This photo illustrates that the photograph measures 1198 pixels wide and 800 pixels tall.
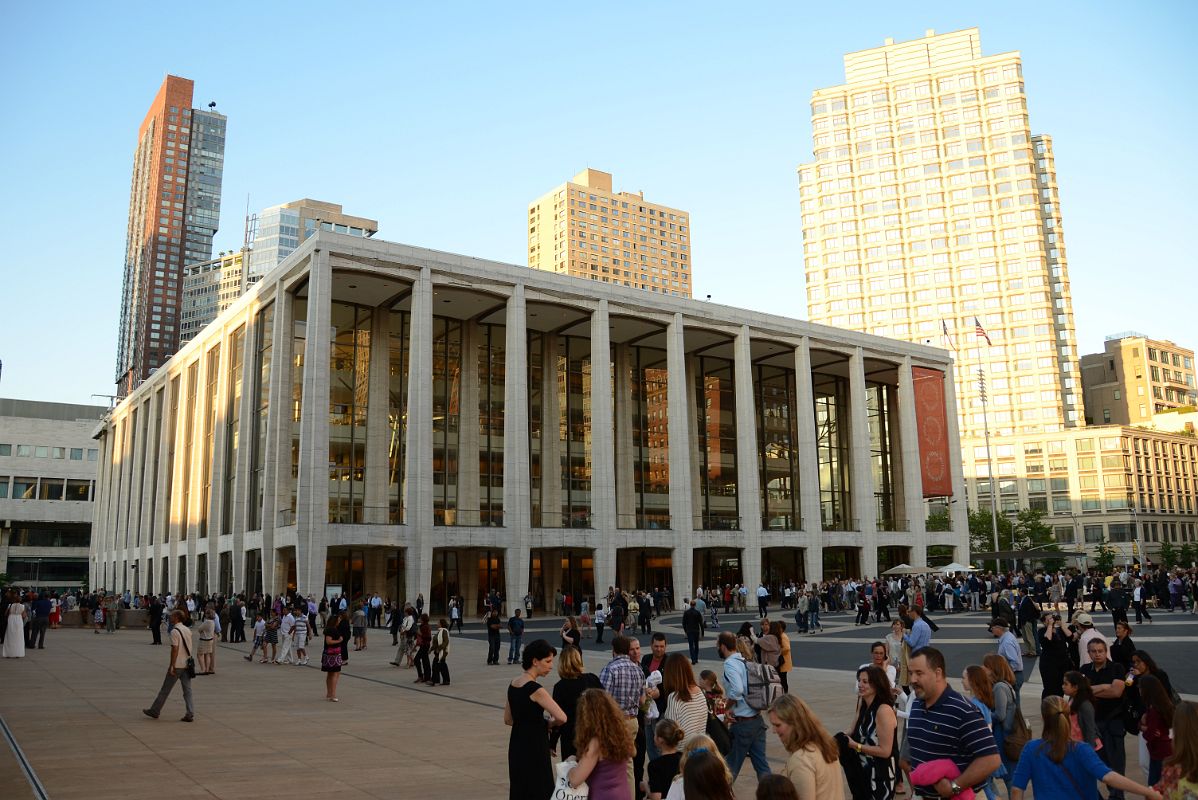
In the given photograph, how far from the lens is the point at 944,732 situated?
5668 millimetres

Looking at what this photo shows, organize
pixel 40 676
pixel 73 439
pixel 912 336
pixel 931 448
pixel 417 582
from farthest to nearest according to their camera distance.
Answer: pixel 912 336
pixel 73 439
pixel 931 448
pixel 417 582
pixel 40 676

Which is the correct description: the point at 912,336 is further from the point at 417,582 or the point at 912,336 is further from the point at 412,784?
the point at 412,784

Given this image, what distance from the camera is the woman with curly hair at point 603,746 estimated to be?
6.02 m

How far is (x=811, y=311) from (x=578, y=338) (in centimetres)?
8239

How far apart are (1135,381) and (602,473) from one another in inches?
4556

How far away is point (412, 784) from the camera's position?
10.4 meters

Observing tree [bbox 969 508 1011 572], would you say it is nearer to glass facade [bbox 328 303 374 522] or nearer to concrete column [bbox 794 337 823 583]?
concrete column [bbox 794 337 823 583]

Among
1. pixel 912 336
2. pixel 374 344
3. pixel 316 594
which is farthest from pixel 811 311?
pixel 316 594

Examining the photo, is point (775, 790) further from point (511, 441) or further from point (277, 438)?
point (277, 438)

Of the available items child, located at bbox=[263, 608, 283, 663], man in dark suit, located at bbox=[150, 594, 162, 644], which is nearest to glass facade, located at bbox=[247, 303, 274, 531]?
man in dark suit, located at bbox=[150, 594, 162, 644]

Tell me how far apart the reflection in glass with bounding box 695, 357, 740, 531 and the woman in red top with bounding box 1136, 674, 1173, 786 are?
5682 centimetres

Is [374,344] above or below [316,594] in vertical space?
above

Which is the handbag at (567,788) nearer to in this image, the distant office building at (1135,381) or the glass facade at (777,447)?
the glass facade at (777,447)

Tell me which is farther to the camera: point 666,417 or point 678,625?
point 666,417
